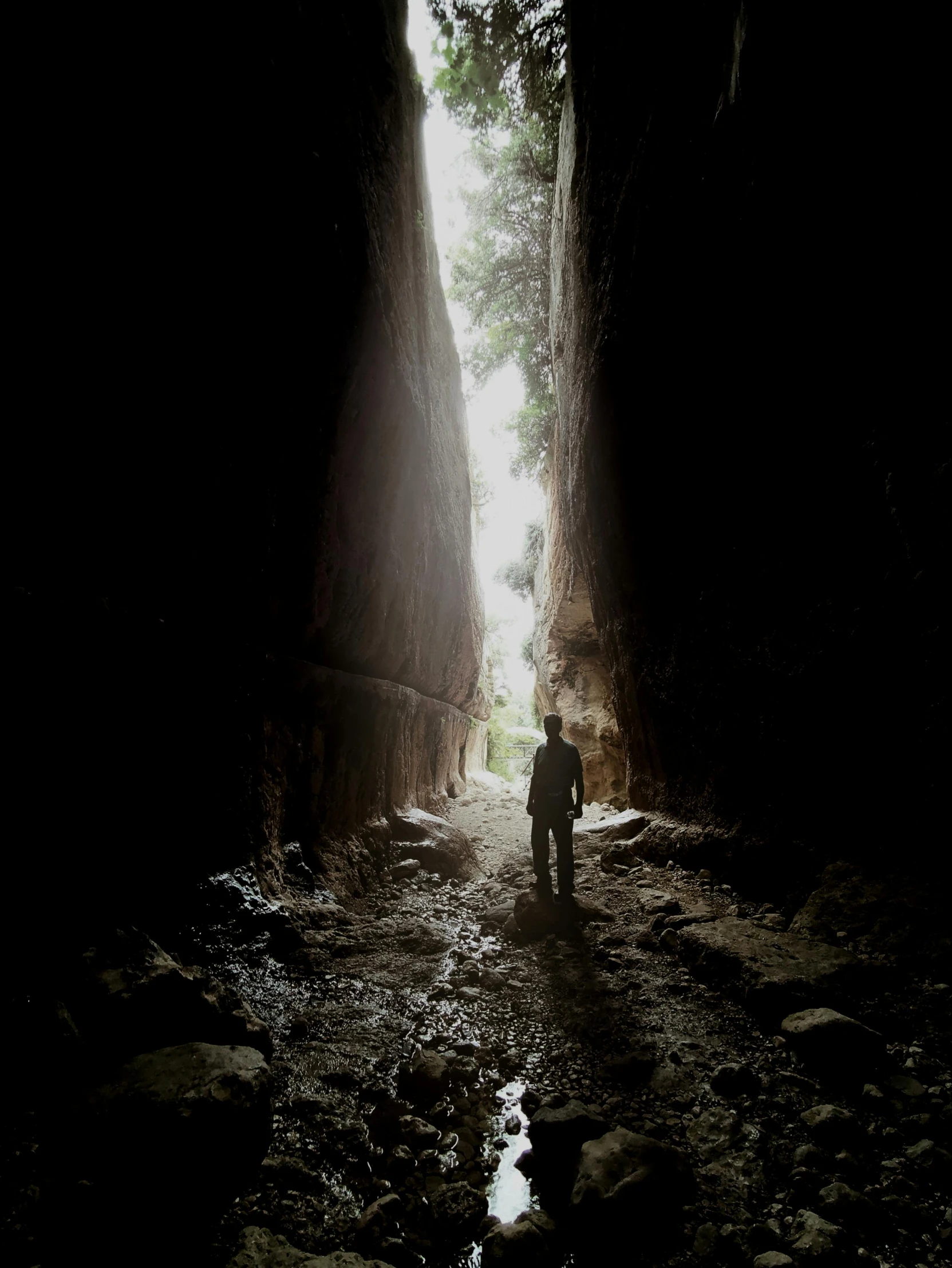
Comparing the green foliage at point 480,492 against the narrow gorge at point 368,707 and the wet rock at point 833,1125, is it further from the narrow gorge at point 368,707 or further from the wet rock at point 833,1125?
the wet rock at point 833,1125

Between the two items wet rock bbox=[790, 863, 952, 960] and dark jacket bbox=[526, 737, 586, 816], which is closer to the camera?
wet rock bbox=[790, 863, 952, 960]

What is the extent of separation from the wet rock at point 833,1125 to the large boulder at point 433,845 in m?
3.82

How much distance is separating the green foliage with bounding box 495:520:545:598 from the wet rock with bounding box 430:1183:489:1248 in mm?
14905

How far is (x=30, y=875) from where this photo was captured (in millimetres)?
2197

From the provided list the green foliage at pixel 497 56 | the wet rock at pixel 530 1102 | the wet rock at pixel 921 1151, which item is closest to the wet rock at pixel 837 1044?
the wet rock at pixel 921 1151

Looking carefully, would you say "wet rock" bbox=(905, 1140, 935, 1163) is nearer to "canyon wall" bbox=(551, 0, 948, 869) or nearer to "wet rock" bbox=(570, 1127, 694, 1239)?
"wet rock" bbox=(570, 1127, 694, 1239)

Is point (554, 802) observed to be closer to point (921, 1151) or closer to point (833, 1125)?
point (833, 1125)

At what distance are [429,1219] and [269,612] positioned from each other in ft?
11.7

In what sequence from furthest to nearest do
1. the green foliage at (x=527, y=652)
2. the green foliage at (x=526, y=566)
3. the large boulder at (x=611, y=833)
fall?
the green foliage at (x=527, y=652) → the green foliage at (x=526, y=566) → the large boulder at (x=611, y=833)

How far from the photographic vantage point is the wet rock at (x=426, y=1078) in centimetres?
207

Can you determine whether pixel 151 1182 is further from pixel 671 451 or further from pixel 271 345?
pixel 671 451

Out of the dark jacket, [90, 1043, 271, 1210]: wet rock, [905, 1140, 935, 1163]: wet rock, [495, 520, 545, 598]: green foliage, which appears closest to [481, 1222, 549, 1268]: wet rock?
[90, 1043, 271, 1210]: wet rock

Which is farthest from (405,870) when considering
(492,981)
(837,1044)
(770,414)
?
(770,414)

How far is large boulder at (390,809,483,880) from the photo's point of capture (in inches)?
208
